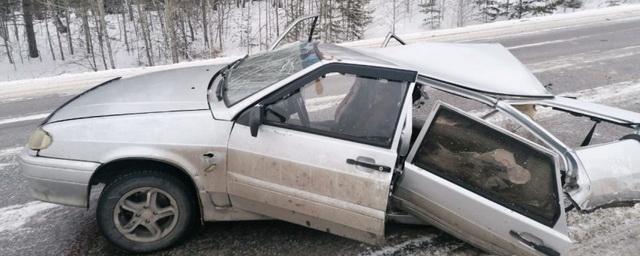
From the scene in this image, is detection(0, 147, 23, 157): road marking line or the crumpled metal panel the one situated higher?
the crumpled metal panel

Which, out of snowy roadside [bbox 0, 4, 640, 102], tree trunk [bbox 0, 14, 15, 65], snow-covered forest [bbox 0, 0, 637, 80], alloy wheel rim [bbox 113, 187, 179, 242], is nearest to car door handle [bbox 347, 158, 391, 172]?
alloy wheel rim [bbox 113, 187, 179, 242]

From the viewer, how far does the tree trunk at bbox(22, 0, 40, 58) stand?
73.8ft

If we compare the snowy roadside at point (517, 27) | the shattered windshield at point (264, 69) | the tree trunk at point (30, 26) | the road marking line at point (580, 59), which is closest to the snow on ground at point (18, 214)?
the shattered windshield at point (264, 69)

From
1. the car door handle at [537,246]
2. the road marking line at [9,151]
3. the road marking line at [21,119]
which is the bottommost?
the road marking line at [9,151]

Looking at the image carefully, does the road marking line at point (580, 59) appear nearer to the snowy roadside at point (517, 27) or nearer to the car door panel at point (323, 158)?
the snowy roadside at point (517, 27)

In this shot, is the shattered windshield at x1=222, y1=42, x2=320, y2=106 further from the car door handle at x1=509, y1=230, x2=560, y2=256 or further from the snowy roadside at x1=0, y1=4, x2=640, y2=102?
the snowy roadside at x1=0, y1=4, x2=640, y2=102

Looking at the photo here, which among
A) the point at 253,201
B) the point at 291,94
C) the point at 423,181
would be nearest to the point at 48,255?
the point at 253,201

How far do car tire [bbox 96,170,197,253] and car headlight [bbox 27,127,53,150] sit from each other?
0.49 m

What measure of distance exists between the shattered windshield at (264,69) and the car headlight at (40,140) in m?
1.17

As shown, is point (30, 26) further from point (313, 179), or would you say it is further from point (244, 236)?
point (313, 179)

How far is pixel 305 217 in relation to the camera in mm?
2996

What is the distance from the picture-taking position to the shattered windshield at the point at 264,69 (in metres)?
3.14

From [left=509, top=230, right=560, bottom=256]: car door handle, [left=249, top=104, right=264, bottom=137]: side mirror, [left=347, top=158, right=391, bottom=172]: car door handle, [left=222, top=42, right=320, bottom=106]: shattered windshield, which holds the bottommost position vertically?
[left=509, top=230, right=560, bottom=256]: car door handle

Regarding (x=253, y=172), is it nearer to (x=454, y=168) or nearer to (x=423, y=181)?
(x=423, y=181)
